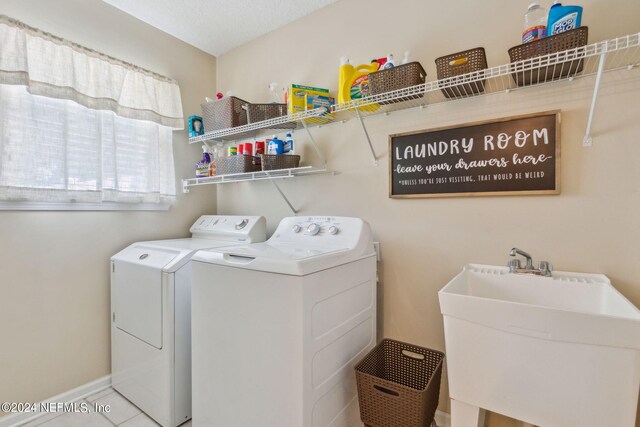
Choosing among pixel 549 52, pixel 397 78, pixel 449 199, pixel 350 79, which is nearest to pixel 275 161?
pixel 350 79

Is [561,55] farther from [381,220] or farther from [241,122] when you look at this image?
[241,122]

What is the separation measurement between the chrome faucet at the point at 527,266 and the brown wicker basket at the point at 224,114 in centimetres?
187

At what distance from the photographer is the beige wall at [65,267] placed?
1621mm

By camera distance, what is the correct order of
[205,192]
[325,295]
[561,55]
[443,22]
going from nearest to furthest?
[561,55]
[325,295]
[443,22]
[205,192]

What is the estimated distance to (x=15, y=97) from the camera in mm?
1579

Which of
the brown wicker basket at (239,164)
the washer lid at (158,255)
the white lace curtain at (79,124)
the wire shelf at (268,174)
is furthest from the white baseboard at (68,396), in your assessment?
the brown wicker basket at (239,164)

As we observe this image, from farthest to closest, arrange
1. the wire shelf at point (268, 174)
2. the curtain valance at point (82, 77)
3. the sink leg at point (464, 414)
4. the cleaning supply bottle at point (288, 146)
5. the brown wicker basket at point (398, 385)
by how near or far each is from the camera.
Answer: the cleaning supply bottle at point (288, 146) → the wire shelf at point (268, 174) → the curtain valance at point (82, 77) → the brown wicker basket at point (398, 385) → the sink leg at point (464, 414)

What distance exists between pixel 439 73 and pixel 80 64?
6.93ft

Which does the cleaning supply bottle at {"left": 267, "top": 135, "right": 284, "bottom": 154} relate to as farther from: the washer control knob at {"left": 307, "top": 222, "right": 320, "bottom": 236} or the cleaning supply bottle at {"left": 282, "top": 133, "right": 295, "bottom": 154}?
the washer control knob at {"left": 307, "top": 222, "right": 320, "bottom": 236}

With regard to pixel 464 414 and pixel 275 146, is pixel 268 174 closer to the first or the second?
pixel 275 146

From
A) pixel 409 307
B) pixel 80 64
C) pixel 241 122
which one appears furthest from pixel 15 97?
pixel 409 307

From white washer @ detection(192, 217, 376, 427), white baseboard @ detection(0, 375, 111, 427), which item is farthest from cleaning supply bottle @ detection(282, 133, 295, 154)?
white baseboard @ detection(0, 375, 111, 427)

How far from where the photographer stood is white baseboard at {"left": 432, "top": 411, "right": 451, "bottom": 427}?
156 centimetres

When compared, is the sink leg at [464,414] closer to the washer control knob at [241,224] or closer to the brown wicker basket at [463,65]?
the brown wicker basket at [463,65]
